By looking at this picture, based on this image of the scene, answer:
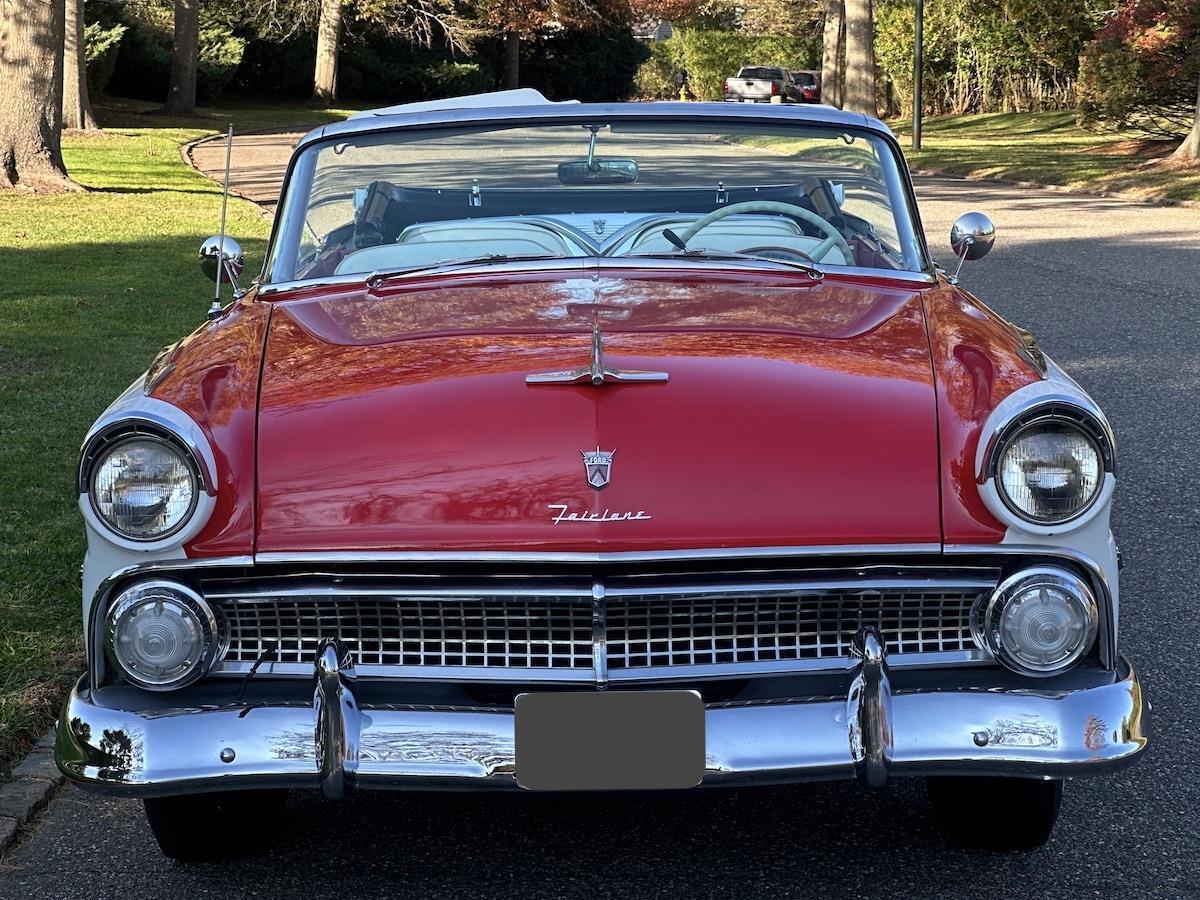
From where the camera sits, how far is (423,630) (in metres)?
2.72

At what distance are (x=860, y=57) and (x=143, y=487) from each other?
26.1 metres

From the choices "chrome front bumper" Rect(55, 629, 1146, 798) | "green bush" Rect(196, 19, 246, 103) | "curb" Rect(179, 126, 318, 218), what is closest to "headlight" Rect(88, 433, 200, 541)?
"chrome front bumper" Rect(55, 629, 1146, 798)

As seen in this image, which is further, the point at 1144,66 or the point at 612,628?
the point at 1144,66

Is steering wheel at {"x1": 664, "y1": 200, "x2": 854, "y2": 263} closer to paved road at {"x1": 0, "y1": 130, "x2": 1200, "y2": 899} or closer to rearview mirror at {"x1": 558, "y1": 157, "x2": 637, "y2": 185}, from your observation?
rearview mirror at {"x1": 558, "y1": 157, "x2": 637, "y2": 185}

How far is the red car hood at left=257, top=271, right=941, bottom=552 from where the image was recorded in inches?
104

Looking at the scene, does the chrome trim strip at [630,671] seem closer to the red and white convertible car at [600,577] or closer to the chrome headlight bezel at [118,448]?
the red and white convertible car at [600,577]

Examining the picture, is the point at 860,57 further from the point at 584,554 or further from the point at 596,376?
the point at 584,554

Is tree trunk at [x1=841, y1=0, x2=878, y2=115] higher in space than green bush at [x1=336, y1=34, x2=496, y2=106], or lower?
lower

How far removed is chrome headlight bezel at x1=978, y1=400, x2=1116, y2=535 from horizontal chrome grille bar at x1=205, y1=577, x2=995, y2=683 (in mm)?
128

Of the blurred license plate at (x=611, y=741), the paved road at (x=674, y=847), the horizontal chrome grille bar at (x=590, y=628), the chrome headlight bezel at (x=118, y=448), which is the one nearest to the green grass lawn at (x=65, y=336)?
the paved road at (x=674, y=847)

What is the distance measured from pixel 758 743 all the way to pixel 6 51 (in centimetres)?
1595

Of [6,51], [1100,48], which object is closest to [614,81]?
[1100,48]

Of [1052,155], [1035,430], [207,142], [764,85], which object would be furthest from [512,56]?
[1035,430]

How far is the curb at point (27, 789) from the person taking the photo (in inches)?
132
